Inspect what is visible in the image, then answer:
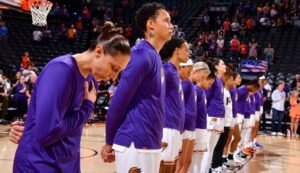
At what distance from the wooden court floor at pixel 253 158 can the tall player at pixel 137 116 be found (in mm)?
4256

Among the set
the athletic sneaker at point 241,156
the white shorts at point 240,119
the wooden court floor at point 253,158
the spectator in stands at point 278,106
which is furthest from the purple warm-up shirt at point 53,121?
the spectator in stands at point 278,106

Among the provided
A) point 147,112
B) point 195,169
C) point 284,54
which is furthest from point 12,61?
point 147,112

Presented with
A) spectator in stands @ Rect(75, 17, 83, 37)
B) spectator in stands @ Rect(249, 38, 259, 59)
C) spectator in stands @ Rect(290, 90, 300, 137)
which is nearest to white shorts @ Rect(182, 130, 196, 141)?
spectator in stands @ Rect(290, 90, 300, 137)

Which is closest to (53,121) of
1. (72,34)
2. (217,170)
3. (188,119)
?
(188,119)

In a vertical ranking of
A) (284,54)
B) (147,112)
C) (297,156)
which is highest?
(284,54)

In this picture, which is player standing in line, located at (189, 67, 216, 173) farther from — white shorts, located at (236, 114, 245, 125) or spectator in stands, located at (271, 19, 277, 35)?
spectator in stands, located at (271, 19, 277, 35)

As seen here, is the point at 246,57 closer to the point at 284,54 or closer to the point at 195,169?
the point at 284,54

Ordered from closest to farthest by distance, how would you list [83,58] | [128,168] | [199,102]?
[83,58], [128,168], [199,102]

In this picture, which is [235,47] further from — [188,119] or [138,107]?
[138,107]

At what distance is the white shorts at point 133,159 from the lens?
307 centimetres

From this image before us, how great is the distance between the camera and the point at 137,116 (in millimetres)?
3121

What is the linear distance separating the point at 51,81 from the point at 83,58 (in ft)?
0.75

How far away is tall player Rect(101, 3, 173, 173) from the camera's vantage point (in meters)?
3.08

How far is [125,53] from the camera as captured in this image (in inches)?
92.7
